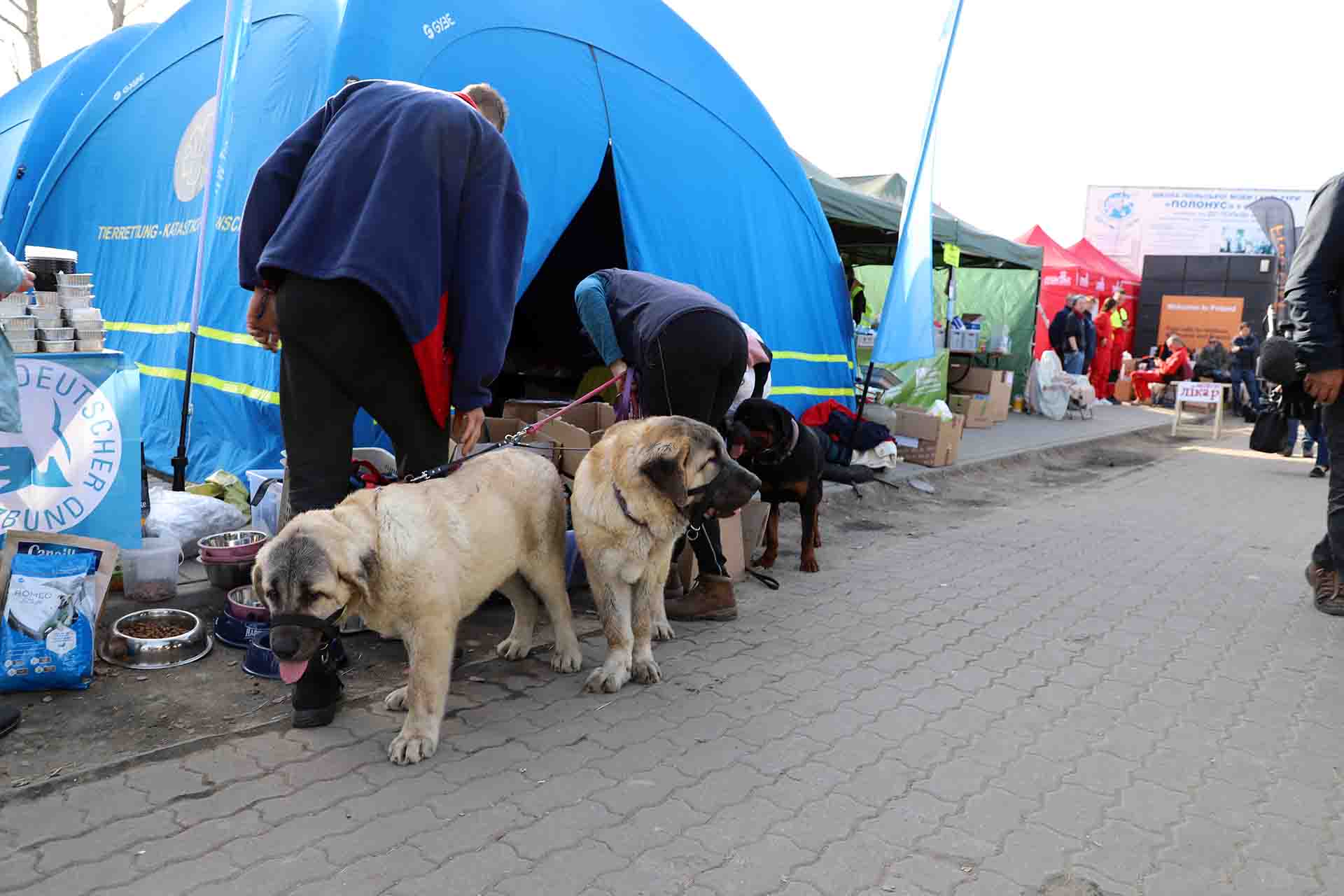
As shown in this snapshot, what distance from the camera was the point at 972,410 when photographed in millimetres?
12914

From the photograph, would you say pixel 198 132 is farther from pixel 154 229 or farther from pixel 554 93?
pixel 554 93

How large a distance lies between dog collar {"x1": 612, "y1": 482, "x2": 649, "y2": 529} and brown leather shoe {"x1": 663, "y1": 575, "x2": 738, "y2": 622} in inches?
43.6

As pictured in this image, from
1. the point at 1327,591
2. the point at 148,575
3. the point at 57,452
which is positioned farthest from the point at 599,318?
the point at 1327,591

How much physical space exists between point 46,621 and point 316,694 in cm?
101

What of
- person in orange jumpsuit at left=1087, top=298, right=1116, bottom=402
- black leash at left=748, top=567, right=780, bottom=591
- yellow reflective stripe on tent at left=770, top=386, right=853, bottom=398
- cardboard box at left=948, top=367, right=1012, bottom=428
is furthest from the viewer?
person in orange jumpsuit at left=1087, top=298, right=1116, bottom=402

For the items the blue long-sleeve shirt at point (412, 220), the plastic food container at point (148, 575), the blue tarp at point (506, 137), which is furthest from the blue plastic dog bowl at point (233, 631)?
the blue tarp at point (506, 137)

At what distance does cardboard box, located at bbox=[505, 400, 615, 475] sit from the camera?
431 cm

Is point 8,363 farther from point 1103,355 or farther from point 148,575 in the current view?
point 1103,355

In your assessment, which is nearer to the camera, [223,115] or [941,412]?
[223,115]

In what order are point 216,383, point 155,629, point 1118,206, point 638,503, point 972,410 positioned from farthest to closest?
point 1118,206, point 972,410, point 216,383, point 155,629, point 638,503

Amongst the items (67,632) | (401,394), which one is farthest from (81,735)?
(401,394)

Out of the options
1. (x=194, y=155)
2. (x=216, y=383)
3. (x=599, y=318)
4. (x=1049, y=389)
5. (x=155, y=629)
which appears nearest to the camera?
(x=155, y=629)

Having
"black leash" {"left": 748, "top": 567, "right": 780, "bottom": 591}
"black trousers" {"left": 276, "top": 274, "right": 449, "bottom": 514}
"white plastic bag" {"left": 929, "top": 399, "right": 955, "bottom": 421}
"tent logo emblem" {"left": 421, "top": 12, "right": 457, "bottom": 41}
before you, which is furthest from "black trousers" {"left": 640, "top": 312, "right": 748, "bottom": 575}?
"white plastic bag" {"left": 929, "top": 399, "right": 955, "bottom": 421}

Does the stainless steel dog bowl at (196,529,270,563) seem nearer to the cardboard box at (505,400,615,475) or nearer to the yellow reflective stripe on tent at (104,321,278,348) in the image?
the cardboard box at (505,400,615,475)
